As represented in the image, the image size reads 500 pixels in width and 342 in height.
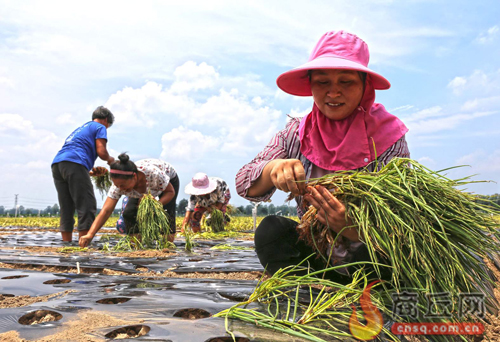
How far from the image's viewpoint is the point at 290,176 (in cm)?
144

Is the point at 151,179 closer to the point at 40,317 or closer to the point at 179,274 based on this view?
the point at 179,274

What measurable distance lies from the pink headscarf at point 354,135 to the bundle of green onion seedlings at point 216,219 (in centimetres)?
608

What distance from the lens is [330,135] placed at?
1784 millimetres

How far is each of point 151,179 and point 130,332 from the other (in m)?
3.55

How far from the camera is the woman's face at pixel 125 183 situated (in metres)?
4.27

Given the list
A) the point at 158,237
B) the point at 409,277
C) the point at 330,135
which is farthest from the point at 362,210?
the point at 158,237

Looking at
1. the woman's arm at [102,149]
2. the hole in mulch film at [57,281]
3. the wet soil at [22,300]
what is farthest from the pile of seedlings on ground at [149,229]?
the wet soil at [22,300]

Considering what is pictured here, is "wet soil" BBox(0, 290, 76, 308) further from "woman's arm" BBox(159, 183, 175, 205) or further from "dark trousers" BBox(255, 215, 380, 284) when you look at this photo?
"woman's arm" BBox(159, 183, 175, 205)

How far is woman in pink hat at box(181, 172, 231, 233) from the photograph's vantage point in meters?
7.07

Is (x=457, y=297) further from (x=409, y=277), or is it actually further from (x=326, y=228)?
(x=326, y=228)

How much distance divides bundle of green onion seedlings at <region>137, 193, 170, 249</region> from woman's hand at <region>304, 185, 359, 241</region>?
315 centimetres

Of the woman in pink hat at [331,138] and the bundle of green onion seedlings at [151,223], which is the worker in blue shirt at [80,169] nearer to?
the bundle of green onion seedlings at [151,223]

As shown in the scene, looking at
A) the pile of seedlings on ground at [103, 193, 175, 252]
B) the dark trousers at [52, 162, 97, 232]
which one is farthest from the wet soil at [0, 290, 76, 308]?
the dark trousers at [52, 162, 97, 232]

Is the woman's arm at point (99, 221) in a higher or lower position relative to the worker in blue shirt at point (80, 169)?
lower
